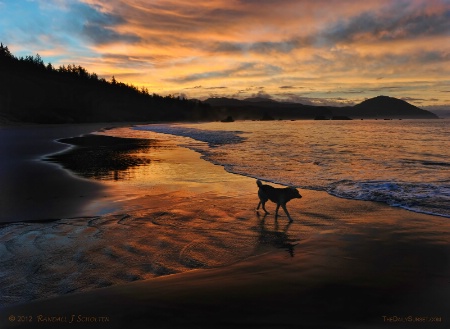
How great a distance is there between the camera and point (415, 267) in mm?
4969

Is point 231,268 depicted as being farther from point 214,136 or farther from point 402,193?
point 214,136

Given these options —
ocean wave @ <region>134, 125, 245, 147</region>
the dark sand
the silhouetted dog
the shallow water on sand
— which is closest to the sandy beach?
the shallow water on sand

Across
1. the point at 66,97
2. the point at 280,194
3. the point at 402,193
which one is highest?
the point at 66,97

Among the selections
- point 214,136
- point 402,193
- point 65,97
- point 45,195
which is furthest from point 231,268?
point 65,97

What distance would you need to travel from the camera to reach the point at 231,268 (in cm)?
506

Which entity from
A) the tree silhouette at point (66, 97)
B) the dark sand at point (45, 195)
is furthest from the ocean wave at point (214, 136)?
the tree silhouette at point (66, 97)

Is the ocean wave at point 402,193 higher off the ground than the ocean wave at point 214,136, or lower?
lower

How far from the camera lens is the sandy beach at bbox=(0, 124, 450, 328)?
374cm

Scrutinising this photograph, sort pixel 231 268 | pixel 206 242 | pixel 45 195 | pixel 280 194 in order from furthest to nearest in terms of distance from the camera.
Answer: pixel 45 195, pixel 280 194, pixel 206 242, pixel 231 268

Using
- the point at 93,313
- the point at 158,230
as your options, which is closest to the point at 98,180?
the point at 158,230

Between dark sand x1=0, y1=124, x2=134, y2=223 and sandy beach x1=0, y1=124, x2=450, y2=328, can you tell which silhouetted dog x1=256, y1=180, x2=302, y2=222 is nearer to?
sandy beach x1=0, y1=124, x2=450, y2=328

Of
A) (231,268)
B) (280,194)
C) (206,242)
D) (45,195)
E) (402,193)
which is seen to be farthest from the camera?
(402,193)

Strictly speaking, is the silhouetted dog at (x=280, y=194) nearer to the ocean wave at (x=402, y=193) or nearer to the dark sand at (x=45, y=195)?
the ocean wave at (x=402, y=193)

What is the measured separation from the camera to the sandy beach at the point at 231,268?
3736 millimetres
